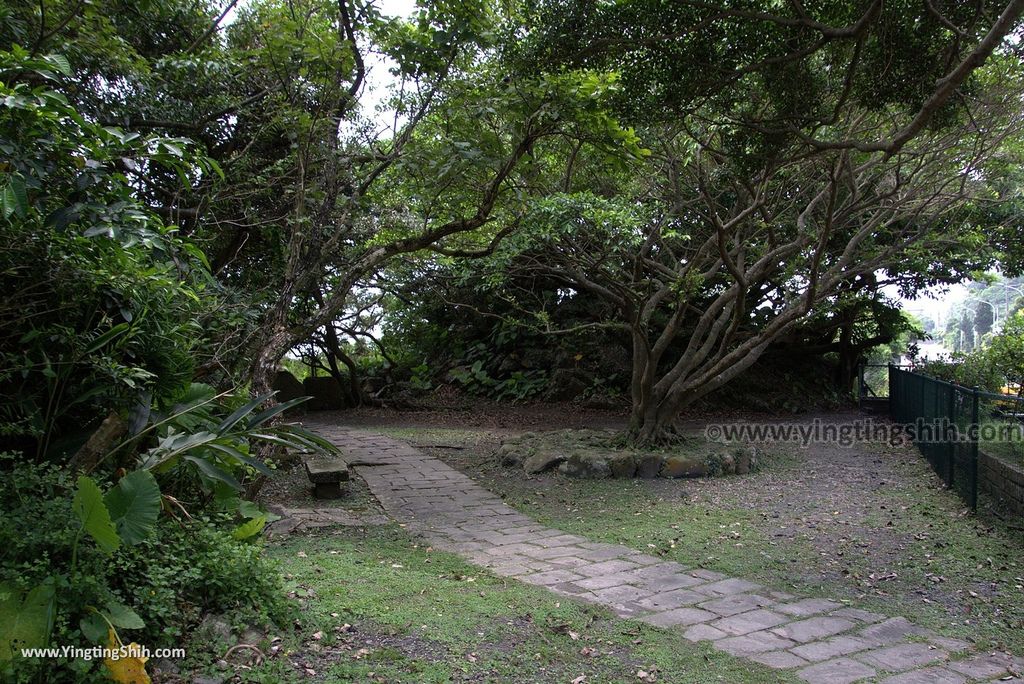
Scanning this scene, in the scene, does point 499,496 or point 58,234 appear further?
point 499,496

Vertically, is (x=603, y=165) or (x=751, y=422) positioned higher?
(x=603, y=165)

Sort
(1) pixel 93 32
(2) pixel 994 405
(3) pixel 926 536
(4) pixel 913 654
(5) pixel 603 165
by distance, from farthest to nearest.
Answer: (5) pixel 603 165 < (1) pixel 93 32 < (2) pixel 994 405 < (3) pixel 926 536 < (4) pixel 913 654

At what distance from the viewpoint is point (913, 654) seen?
3604 mm

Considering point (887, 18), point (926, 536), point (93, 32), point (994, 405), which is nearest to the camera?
point (887, 18)

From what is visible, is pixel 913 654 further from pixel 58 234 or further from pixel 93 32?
pixel 93 32

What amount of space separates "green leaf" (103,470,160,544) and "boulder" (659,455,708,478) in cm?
626

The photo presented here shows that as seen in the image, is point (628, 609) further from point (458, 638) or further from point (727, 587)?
point (458, 638)

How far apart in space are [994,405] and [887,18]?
11.4 ft

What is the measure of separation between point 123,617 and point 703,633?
2.82 metres

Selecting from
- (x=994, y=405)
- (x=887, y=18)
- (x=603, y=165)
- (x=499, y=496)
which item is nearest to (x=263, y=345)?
(x=499, y=496)

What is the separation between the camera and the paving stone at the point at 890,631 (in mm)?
3799

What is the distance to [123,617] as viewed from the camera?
281 centimetres

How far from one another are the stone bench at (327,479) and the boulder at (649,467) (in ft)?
11.1

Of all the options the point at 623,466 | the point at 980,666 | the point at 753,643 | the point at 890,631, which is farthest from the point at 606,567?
the point at 623,466
